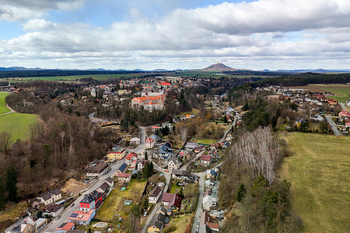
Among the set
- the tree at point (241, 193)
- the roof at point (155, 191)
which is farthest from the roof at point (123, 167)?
the tree at point (241, 193)

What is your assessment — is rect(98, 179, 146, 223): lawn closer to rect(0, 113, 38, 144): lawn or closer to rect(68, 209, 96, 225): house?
rect(68, 209, 96, 225): house

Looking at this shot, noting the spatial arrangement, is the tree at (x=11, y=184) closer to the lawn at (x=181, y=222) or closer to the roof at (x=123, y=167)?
the roof at (x=123, y=167)

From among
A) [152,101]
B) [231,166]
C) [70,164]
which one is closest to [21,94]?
[152,101]

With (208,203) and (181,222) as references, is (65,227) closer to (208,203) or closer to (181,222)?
(181,222)

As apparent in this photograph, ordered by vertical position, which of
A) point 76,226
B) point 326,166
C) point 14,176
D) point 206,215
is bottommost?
point 76,226

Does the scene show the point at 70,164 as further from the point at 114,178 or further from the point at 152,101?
the point at 152,101

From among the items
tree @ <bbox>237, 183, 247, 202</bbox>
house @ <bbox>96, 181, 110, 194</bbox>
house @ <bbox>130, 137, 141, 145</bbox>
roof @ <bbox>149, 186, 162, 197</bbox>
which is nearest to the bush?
roof @ <bbox>149, 186, 162, 197</bbox>
